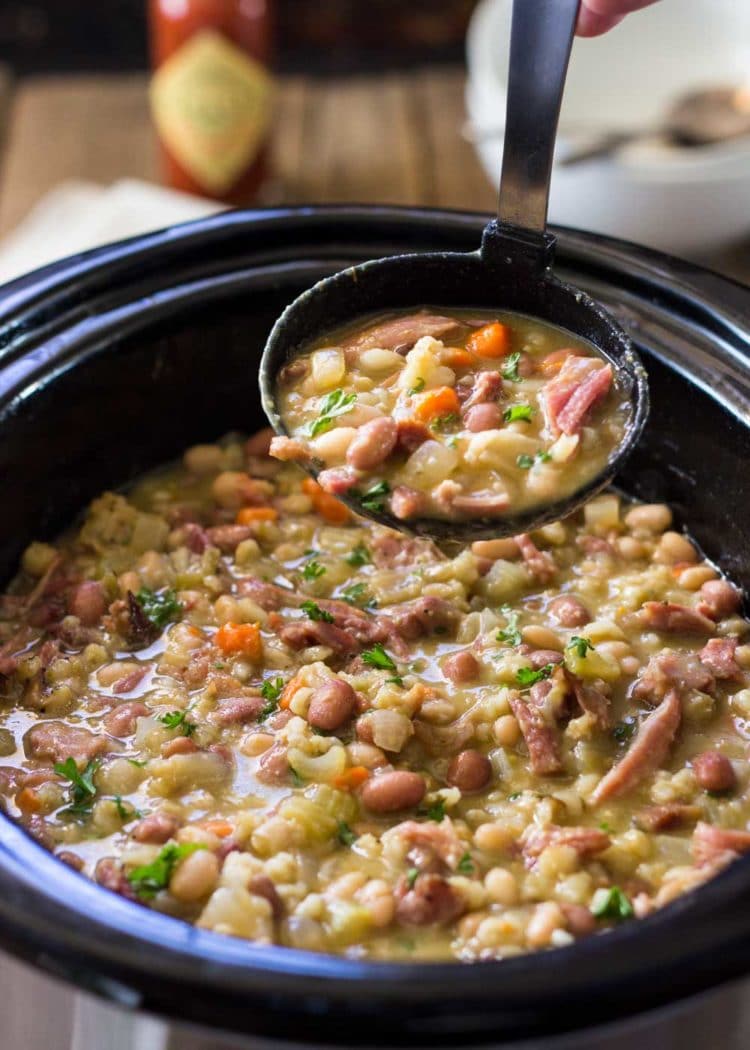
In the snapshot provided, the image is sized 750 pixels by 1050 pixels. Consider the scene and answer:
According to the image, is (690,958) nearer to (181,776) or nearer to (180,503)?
(181,776)

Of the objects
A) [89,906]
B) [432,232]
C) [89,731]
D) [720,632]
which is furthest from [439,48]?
[89,906]

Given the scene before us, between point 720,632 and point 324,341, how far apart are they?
1.32 metres

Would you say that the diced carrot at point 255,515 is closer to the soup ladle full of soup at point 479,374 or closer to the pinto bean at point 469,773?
the soup ladle full of soup at point 479,374

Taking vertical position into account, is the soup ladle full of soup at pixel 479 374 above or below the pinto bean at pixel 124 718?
above

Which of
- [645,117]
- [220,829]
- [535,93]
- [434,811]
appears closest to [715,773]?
[434,811]

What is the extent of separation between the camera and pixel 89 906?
2.34 meters

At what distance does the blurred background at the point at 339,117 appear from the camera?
5.41 m

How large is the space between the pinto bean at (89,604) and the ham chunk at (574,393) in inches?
52.5

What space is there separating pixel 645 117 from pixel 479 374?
3.25 m

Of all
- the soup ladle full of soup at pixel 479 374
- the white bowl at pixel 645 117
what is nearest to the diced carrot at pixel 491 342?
the soup ladle full of soup at pixel 479 374

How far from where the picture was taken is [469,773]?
124 inches

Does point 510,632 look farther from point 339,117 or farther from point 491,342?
point 339,117

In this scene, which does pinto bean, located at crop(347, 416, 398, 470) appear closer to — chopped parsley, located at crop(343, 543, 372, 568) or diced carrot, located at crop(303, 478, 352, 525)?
chopped parsley, located at crop(343, 543, 372, 568)

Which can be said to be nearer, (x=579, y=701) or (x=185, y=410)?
(x=579, y=701)
